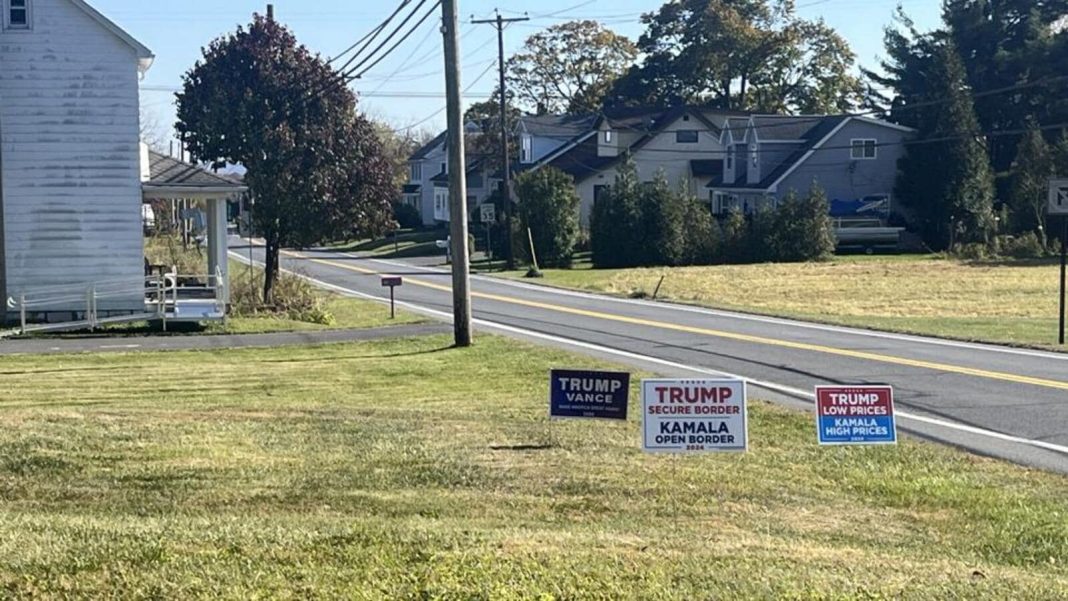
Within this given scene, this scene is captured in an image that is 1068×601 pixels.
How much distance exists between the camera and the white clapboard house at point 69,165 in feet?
94.8

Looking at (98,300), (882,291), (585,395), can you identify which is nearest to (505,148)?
(882,291)

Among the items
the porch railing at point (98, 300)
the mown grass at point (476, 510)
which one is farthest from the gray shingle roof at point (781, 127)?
the mown grass at point (476, 510)

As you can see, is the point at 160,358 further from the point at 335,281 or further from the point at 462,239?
the point at 335,281

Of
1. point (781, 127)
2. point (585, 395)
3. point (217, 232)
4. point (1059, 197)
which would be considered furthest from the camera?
point (781, 127)

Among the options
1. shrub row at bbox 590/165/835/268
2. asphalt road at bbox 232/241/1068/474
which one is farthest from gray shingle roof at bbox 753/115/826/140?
asphalt road at bbox 232/241/1068/474

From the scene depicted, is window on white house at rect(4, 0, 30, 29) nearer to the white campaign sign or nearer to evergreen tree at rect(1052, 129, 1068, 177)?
the white campaign sign

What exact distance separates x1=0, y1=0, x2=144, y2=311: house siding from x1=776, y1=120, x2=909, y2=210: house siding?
4805cm

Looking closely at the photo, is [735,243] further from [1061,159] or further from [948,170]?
[1061,159]

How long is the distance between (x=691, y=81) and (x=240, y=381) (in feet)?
272

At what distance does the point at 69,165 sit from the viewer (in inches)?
1150

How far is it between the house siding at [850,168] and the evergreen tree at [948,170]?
3.72ft

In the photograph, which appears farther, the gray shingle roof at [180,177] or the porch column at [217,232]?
the porch column at [217,232]

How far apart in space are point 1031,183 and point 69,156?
5093cm

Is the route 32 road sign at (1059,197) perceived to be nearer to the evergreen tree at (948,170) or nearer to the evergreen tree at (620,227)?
the evergreen tree at (620,227)
